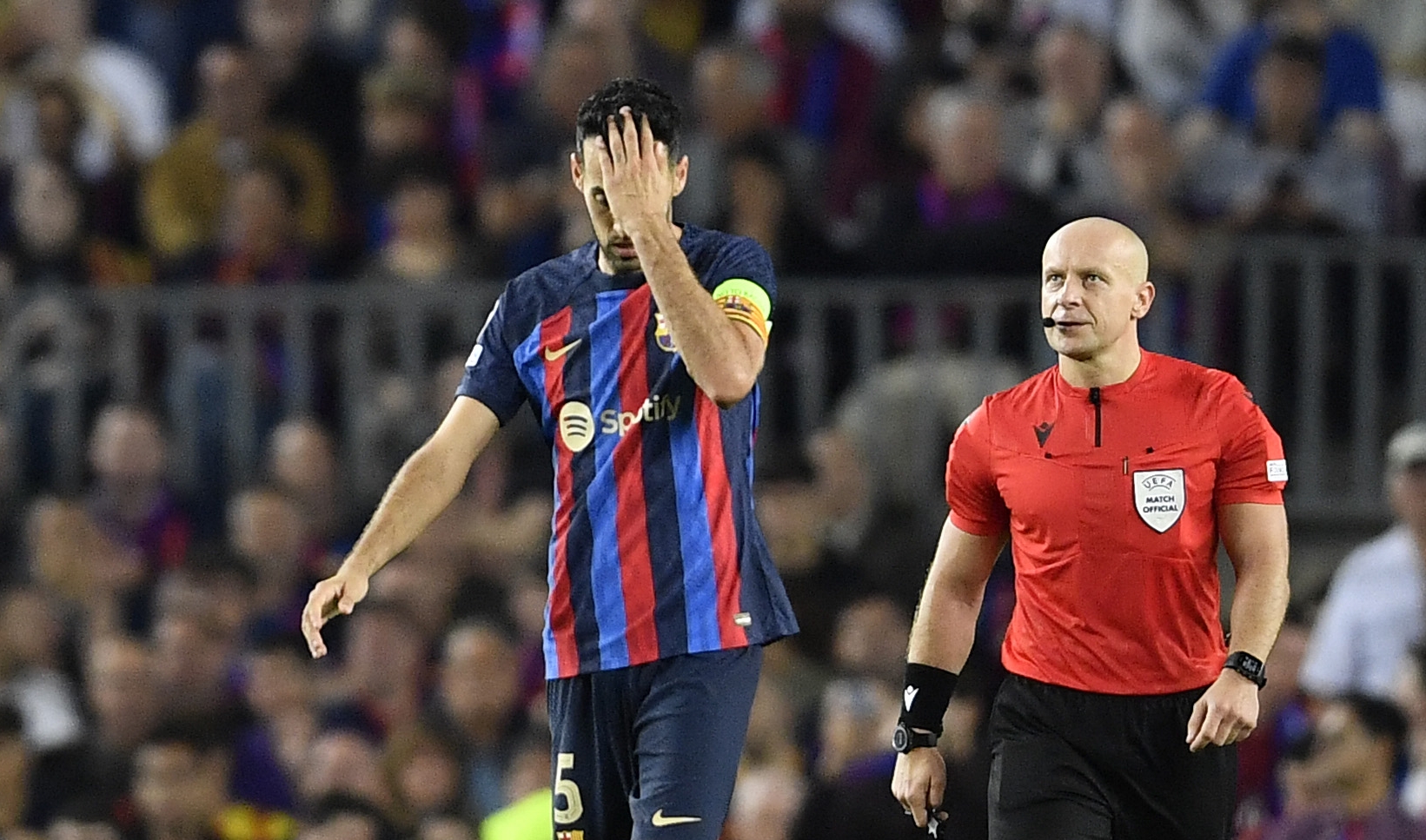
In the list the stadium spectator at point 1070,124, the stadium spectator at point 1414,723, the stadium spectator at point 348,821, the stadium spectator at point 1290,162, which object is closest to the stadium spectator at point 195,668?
the stadium spectator at point 348,821

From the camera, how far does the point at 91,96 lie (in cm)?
1282

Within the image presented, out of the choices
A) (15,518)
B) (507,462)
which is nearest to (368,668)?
(507,462)

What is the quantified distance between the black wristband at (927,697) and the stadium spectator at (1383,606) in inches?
156

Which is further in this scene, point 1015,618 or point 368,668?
point 368,668

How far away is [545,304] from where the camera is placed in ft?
19.4

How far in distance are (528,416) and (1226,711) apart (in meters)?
6.20

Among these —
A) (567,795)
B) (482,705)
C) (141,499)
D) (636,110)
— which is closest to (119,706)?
(141,499)

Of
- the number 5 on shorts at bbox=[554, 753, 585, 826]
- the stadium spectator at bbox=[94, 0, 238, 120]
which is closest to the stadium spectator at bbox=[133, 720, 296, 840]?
the stadium spectator at bbox=[94, 0, 238, 120]

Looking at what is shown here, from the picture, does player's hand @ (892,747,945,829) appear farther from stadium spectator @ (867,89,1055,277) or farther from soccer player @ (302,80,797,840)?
stadium spectator @ (867,89,1055,277)

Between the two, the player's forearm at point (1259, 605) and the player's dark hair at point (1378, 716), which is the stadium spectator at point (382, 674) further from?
the player's forearm at point (1259, 605)

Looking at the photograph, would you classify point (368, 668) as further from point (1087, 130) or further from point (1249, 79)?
point (1249, 79)

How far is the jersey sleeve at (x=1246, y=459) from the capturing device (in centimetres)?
565

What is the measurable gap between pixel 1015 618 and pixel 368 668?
5136 millimetres

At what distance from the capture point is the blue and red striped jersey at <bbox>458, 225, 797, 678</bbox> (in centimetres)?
568
